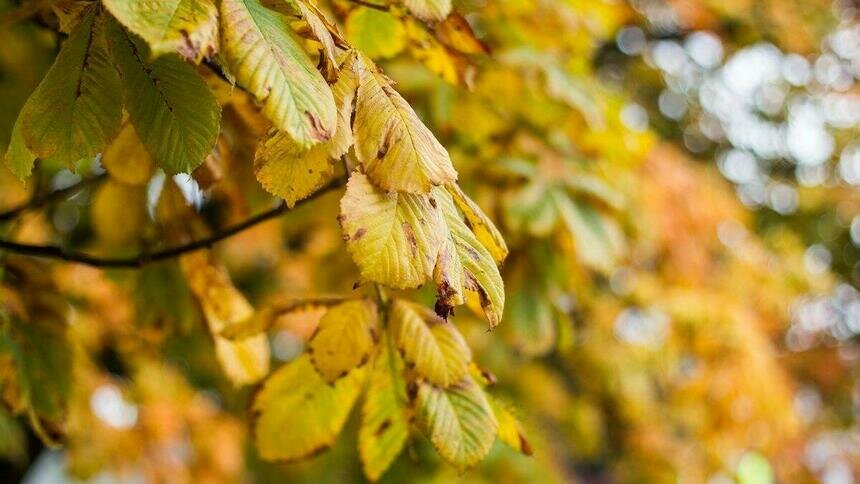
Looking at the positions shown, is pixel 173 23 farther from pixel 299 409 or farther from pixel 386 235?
pixel 299 409

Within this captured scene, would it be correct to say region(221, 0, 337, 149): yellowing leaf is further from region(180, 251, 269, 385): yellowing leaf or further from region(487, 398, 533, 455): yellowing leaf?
region(180, 251, 269, 385): yellowing leaf

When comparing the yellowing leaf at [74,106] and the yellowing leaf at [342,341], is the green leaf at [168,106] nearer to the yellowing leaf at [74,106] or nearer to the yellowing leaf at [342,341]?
the yellowing leaf at [74,106]

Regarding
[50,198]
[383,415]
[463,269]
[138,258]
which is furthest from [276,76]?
[50,198]

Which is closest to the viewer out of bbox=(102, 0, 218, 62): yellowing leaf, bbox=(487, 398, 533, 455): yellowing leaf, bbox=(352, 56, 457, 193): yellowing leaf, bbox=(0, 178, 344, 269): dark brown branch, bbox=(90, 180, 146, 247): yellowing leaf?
bbox=(102, 0, 218, 62): yellowing leaf

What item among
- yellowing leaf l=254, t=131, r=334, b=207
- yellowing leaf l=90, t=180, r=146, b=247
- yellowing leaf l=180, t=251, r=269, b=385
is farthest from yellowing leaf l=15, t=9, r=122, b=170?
yellowing leaf l=90, t=180, r=146, b=247

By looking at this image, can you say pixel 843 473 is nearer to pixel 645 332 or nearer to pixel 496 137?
pixel 645 332

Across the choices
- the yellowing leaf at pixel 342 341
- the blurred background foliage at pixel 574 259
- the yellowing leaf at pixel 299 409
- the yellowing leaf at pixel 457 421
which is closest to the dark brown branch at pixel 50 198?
the blurred background foliage at pixel 574 259
